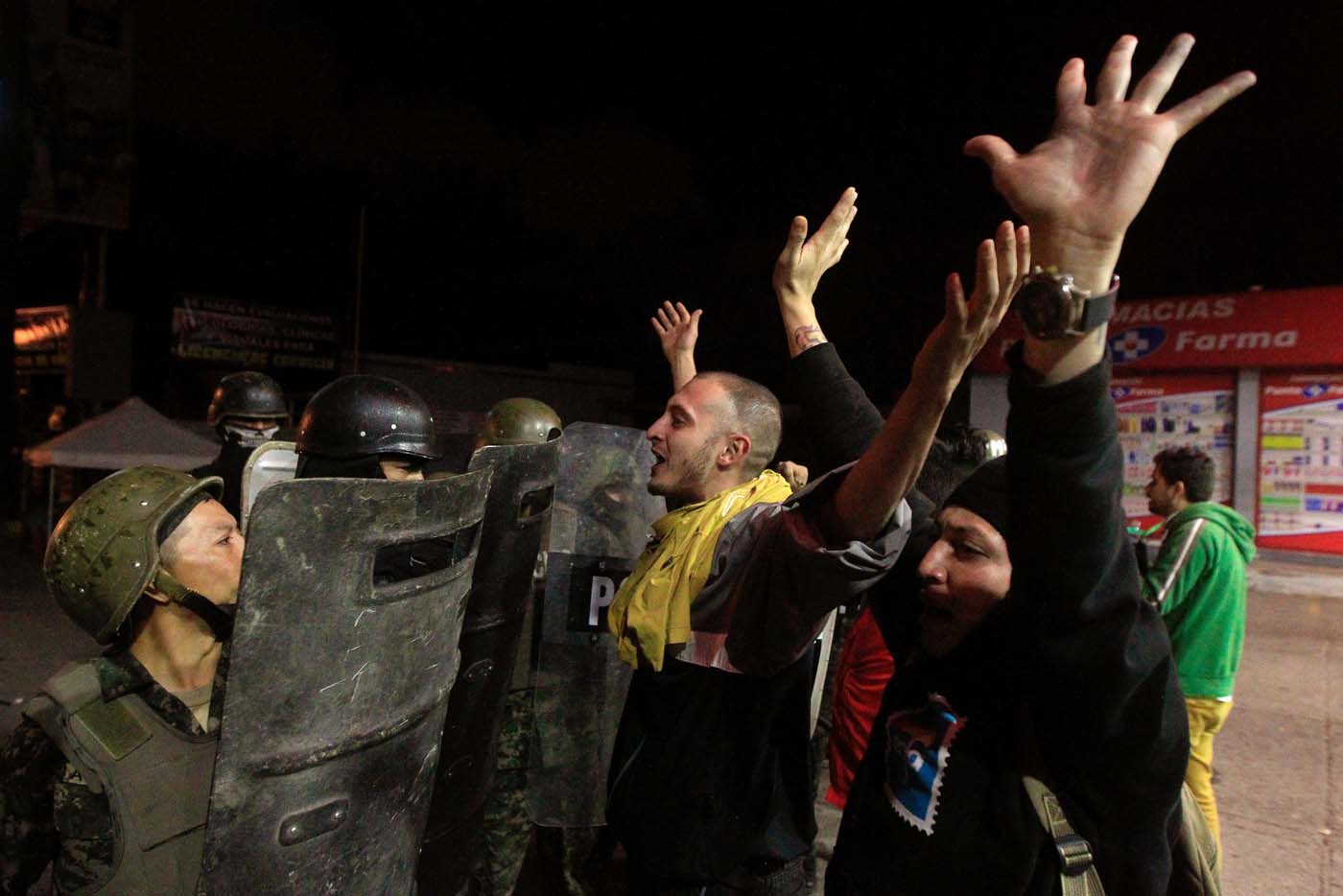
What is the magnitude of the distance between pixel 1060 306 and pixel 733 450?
126cm

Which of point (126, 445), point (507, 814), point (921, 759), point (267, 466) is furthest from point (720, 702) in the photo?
point (126, 445)

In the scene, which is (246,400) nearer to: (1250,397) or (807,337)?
(807,337)

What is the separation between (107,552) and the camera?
1637 millimetres

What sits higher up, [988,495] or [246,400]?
[246,400]

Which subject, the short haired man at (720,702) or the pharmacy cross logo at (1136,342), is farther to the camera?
the pharmacy cross logo at (1136,342)

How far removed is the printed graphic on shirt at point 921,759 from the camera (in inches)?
56.1

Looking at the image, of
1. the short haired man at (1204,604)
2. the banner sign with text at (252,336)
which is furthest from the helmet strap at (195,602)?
the banner sign with text at (252,336)

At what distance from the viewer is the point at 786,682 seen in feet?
6.44

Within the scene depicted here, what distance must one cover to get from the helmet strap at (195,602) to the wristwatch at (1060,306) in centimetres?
156

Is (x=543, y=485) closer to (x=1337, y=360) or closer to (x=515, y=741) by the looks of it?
(x=515, y=741)

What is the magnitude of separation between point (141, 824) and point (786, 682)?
1307mm

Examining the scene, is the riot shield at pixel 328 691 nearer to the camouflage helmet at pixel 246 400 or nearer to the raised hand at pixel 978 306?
the raised hand at pixel 978 306

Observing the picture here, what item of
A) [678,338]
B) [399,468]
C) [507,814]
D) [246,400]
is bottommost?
[507,814]

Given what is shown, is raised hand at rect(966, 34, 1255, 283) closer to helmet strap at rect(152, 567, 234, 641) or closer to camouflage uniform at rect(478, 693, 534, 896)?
helmet strap at rect(152, 567, 234, 641)
